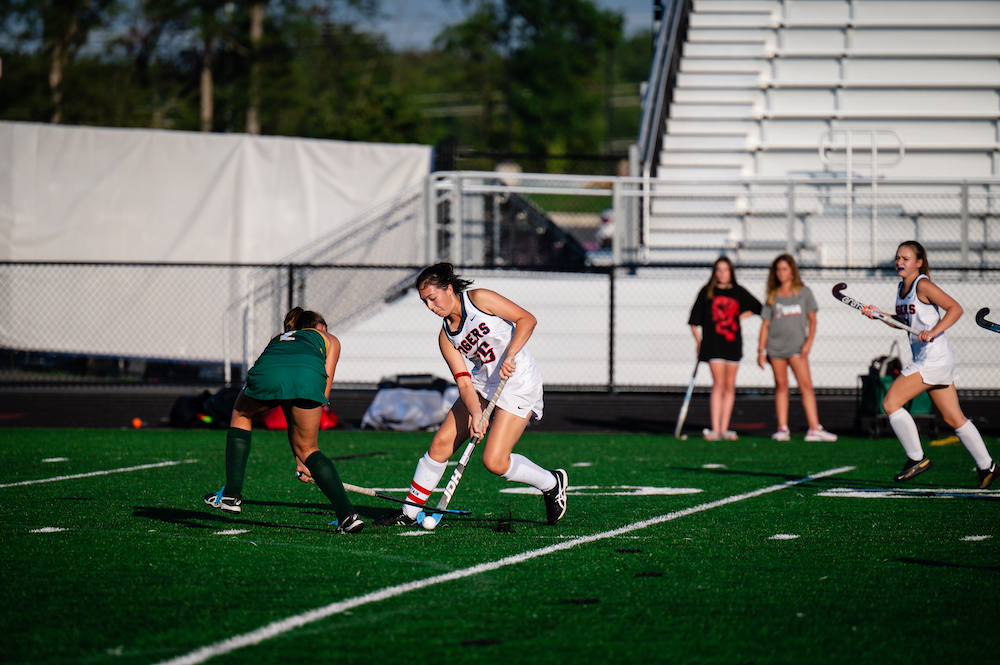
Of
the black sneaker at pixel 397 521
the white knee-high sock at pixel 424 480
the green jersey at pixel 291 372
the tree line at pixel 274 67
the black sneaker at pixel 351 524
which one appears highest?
the tree line at pixel 274 67

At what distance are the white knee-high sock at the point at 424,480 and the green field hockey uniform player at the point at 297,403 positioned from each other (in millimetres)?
378

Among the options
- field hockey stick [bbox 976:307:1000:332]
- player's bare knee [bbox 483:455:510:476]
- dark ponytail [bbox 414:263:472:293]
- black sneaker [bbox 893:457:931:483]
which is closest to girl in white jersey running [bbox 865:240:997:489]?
black sneaker [bbox 893:457:931:483]

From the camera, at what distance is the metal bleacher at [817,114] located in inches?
687

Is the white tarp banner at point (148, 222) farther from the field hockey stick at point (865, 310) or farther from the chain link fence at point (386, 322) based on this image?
the field hockey stick at point (865, 310)

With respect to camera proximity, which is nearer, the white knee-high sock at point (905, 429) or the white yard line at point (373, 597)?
the white yard line at point (373, 597)

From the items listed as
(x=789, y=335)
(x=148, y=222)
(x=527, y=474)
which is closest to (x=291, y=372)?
(x=527, y=474)

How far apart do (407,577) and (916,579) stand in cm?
253

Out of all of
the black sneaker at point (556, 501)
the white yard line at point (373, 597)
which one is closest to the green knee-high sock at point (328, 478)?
the white yard line at point (373, 597)

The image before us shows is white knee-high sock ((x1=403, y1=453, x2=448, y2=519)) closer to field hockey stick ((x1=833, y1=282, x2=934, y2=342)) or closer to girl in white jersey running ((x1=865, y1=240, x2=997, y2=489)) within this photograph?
field hockey stick ((x1=833, y1=282, x2=934, y2=342))

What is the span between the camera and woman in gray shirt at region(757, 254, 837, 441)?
12.2 meters

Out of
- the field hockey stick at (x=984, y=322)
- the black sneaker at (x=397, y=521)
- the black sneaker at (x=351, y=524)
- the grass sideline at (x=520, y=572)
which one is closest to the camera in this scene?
the grass sideline at (x=520, y=572)

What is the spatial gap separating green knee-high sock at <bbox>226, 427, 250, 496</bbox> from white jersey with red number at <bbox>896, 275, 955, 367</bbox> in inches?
205

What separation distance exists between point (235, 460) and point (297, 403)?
59 cm

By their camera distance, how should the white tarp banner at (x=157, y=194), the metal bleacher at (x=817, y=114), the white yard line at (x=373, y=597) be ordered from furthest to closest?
the metal bleacher at (x=817, y=114) < the white tarp banner at (x=157, y=194) < the white yard line at (x=373, y=597)
